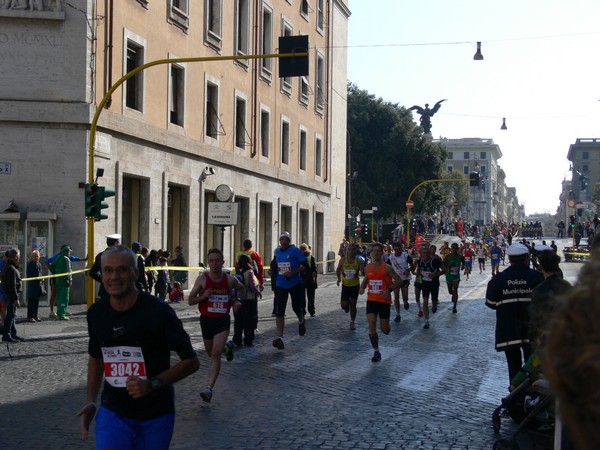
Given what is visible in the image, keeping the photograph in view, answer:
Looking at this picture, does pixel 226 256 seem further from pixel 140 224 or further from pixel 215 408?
pixel 215 408

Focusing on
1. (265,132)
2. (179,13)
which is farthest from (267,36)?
(179,13)

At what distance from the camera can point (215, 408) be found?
32.0 ft

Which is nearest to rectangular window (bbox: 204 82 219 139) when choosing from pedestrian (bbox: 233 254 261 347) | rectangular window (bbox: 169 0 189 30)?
rectangular window (bbox: 169 0 189 30)

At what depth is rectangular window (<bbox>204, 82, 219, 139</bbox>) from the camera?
32656mm

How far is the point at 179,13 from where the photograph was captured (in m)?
29.6

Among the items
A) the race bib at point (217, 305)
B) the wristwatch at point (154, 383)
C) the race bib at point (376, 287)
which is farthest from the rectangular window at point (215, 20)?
the wristwatch at point (154, 383)

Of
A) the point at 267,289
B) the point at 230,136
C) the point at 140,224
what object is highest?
the point at 230,136

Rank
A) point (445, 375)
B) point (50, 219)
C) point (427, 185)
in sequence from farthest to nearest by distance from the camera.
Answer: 1. point (427, 185)
2. point (50, 219)
3. point (445, 375)

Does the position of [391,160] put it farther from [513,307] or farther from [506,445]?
[506,445]

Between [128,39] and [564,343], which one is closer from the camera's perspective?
[564,343]

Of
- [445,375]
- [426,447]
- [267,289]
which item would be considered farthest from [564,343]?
[267,289]

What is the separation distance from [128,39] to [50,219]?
564cm

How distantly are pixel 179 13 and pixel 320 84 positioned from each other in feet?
57.8

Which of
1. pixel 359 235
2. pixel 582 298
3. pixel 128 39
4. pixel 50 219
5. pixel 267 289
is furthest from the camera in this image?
pixel 359 235
